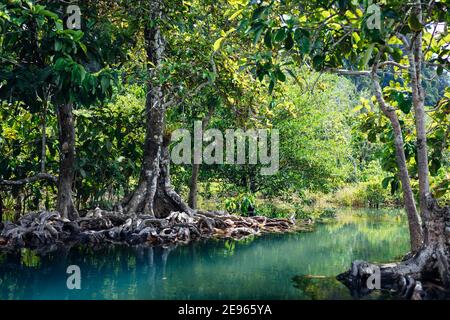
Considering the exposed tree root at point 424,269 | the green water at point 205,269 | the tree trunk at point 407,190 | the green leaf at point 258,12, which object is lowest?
the green water at point 205,269

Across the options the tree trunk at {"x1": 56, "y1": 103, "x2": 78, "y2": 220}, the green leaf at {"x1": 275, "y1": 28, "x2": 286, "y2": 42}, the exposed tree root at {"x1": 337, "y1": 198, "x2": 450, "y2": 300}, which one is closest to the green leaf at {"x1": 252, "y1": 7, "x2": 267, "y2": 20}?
the green leaf at {"x1": 275, "y1": 28, "x2": 286, "y2": 42}

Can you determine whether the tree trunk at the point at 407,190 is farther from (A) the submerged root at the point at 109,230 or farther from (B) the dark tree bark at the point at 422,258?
(A) the submerged root at the point at 109,230

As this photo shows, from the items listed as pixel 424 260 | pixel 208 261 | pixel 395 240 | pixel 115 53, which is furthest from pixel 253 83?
pixel 424 260

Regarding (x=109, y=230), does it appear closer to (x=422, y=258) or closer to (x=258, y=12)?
(x=258, y=12)

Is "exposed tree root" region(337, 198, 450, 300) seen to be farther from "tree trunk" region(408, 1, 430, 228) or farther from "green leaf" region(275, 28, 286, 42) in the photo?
"green leaf" region(275, 28, 286, 42)

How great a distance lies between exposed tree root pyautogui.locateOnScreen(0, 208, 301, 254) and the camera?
29.6 feet

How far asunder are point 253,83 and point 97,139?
3917 millimetres

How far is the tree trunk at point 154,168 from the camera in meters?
10.9

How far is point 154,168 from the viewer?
1105 cm

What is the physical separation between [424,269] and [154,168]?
677 centimetres

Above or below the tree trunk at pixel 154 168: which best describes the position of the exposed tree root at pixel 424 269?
below

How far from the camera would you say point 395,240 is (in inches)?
406

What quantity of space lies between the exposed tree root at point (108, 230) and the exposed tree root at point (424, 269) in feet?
15.3

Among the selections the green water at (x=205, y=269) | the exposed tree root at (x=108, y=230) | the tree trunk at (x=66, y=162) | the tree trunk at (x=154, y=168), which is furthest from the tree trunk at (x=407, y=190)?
the tree trunk at (x=66, y=162)
